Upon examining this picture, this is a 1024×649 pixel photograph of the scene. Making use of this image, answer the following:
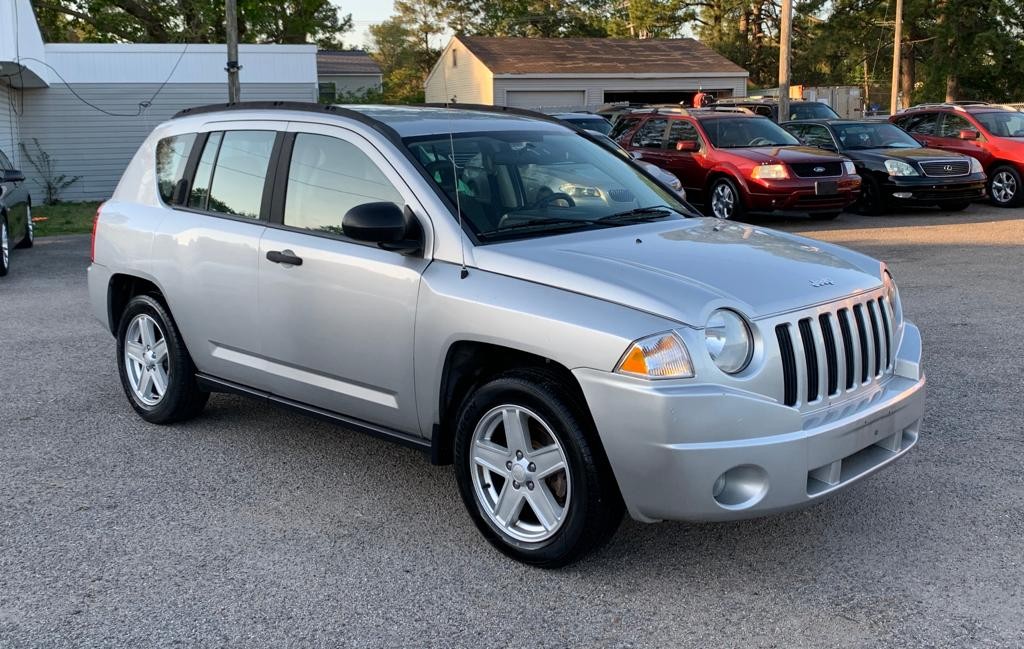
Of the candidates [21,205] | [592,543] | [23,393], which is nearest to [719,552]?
[592,543]

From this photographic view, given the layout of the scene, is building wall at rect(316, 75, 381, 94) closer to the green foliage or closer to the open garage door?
the open garage door

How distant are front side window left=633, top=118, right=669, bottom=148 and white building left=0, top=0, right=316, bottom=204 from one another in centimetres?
1023

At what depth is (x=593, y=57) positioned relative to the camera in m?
44.7

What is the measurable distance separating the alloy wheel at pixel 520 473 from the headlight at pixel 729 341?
0.67m

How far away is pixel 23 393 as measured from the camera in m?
7.03

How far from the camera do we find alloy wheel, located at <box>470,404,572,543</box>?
13.5ft

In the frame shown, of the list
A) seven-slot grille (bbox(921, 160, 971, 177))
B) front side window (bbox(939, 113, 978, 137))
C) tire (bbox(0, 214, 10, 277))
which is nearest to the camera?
tire (bbox(0, 214, 10, 277))

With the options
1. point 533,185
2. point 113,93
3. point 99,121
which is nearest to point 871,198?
point 533,185

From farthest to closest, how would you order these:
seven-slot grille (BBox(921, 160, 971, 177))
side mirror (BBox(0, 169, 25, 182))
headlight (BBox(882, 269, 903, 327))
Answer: seven-slot grille (BBox(921, 160, 971, 177)), side mirror (BBox(0, 169, 25, 182)), headlight (BBox(882, 269, 903, 327))

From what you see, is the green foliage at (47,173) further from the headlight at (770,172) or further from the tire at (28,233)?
the headlight at (770,172)

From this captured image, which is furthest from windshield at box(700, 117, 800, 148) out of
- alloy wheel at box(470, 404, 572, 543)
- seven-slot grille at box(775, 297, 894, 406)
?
alloy wheel at box(470, 404, 572, 543)

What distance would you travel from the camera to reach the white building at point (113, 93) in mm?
25156

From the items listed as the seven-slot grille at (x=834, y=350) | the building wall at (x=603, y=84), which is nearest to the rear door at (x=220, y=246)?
the seven-slot grille at (x=834, y=350)

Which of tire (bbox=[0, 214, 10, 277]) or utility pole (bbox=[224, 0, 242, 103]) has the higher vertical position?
utility pole (bbox=[224, 0, 242, 103])
